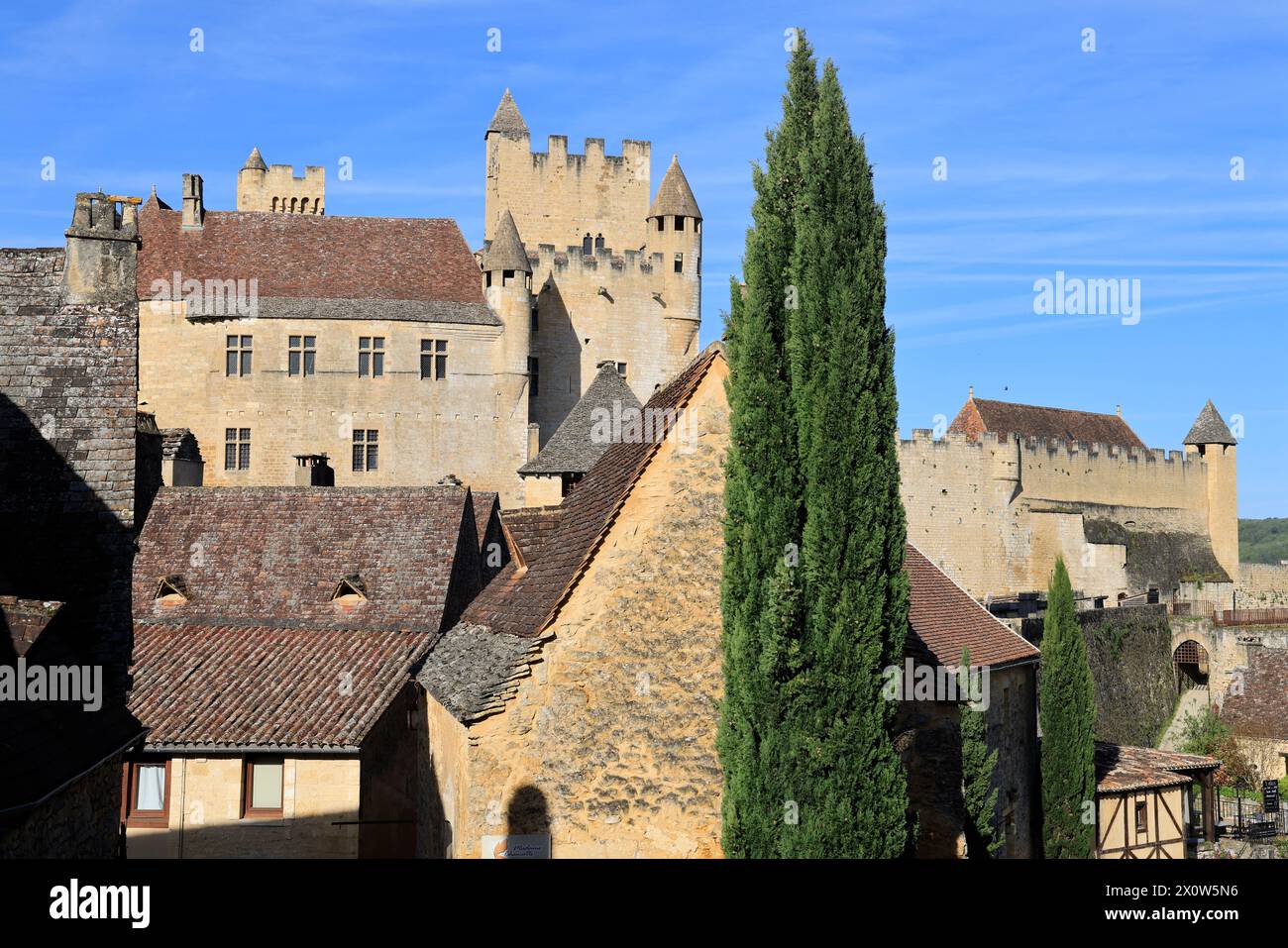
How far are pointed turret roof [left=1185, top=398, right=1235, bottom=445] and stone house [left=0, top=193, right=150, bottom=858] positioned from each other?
6152 cm

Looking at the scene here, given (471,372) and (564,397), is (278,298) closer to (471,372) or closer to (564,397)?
(471,372)

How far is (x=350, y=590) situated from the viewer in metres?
20.3

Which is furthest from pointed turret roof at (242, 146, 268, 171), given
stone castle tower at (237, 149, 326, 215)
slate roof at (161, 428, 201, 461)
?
slate roof at (161, 428, 201, 461)

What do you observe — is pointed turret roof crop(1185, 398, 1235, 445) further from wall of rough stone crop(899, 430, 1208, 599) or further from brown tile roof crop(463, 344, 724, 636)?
brown tile roof crop(463, 344, 724, 636)

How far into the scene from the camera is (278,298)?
4350 cm

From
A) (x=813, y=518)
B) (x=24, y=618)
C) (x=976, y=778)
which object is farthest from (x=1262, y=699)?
(x=24, y=618)

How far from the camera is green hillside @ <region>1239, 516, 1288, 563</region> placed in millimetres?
106688

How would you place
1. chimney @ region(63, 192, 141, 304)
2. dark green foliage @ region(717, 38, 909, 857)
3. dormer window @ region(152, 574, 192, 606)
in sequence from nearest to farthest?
dark green foliage @ region(717, 38, 909, 857) → chimney @ region(63, 192, 141, 304) → dormer window @ region(152, 574, 192, 606)

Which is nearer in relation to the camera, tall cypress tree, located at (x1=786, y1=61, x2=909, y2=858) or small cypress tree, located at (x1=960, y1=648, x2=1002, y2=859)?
tall cypress tree, located at (x1=786, y1=61, x2=909, y2=858)

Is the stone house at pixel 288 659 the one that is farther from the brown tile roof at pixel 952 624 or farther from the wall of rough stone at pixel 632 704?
the brown tile roof at pixel 952 624

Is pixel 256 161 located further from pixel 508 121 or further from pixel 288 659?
pixel 288 659

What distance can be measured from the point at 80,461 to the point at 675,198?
40030 millimetres

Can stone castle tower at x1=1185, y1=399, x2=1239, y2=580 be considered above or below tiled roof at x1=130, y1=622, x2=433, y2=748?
above
